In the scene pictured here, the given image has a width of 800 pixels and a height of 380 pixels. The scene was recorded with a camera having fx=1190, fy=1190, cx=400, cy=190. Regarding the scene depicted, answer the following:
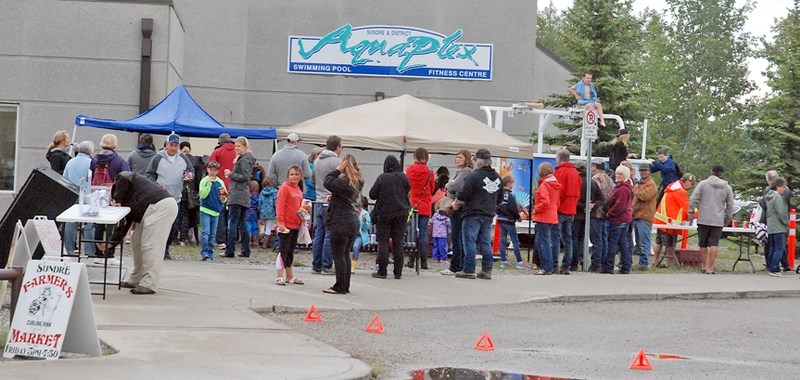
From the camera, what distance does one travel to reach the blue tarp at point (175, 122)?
19.5 metres

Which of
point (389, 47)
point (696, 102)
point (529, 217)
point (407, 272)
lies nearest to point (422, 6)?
point (389, 47)

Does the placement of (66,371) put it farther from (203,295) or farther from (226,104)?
(226,104)

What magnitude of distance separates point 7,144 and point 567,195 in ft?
38.1

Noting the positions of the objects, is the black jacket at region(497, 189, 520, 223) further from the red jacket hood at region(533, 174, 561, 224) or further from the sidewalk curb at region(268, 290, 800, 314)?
the sidewalk curb at region(268, 290, 800, 314)

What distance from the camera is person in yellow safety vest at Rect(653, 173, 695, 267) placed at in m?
21.2

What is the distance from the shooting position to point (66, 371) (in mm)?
8422

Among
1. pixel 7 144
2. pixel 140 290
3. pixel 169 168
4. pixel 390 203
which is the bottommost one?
pixel 140 290

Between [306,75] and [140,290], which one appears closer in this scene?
[140,290]

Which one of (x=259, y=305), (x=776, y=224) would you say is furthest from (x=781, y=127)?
(x=259, y=305)

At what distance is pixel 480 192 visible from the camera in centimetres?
Answer: 1681

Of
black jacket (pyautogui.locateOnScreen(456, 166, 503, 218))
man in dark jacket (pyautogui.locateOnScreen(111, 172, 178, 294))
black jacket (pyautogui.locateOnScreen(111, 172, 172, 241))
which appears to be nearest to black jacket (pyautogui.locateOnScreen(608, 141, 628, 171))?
black jacket (pyautogui.locateOnScreen(456, 166, 503, 218))

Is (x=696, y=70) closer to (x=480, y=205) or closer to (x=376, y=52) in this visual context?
(x=376, y=52)

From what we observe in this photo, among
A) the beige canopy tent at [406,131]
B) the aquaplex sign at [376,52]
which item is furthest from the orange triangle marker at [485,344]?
the aquaplex sign at [376,52]

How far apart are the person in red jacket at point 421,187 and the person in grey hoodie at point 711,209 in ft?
16.8
